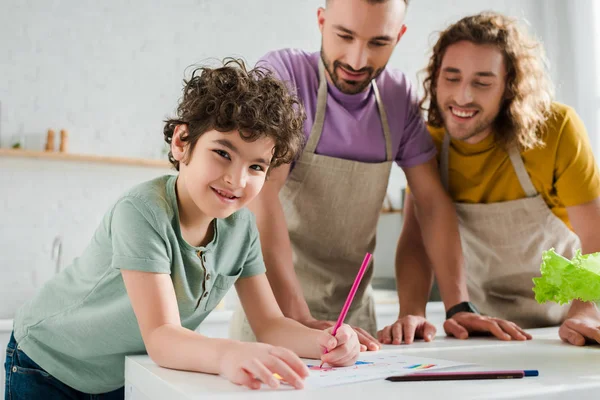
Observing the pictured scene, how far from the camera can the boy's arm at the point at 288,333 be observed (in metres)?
0.89

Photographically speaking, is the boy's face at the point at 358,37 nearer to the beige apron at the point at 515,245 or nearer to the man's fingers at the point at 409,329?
the beige apron at the point at 515,245

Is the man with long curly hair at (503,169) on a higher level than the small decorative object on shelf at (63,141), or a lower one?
higher

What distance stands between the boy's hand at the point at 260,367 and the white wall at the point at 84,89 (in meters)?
2.57

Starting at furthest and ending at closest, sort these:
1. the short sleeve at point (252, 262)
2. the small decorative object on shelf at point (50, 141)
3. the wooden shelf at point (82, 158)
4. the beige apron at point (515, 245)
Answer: the small decorative object on shelf at point (50, 141)
the wooden shelf at point (82, 158)
the beige apron at point (515, 245)
the short sleeve at point (252, 262)

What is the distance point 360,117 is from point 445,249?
1.27ft

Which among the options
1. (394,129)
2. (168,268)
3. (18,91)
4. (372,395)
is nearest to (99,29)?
(18,91)

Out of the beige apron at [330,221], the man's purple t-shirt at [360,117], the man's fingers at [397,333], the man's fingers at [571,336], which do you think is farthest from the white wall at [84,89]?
the man's fingers at [571,336]

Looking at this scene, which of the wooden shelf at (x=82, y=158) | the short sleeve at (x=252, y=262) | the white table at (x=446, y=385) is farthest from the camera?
the wooden shelf at (x=82, y=158)

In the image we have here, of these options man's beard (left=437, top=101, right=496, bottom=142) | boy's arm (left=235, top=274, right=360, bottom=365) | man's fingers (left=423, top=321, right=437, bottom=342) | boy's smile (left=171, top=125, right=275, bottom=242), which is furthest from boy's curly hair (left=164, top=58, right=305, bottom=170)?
man's beard (left=437, top=101, right=496, bottom=142)

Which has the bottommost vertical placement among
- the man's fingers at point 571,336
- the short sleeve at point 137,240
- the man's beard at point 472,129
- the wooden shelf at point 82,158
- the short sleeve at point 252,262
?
the wooden shelf at point 82,158

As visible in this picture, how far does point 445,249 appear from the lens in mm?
1557

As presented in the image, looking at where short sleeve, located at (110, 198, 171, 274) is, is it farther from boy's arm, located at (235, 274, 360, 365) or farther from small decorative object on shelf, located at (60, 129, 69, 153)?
small decorative object on shelf, located at (60, 129, 69, 153)

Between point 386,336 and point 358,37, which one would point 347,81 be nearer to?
point 358,37

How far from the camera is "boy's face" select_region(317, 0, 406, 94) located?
1.37m
